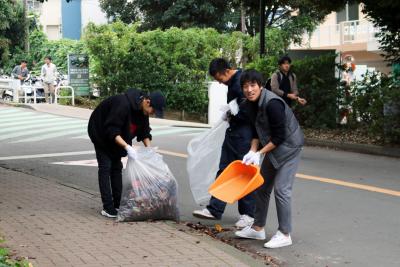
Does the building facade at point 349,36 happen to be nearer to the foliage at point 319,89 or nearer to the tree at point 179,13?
the tree at point 179,13

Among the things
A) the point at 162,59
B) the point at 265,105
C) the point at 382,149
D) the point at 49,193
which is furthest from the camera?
the point at 162,59

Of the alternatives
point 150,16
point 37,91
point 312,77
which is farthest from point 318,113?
point 150,16

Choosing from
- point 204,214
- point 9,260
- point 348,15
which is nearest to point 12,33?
point 348,15

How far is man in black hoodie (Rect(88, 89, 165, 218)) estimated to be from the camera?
7148 millimetres

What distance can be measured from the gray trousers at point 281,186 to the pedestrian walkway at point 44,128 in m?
9.97

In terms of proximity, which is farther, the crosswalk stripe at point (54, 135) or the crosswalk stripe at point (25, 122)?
the crosswalk stripe at point (25, 122)

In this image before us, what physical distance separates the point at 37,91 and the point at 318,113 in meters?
13.7

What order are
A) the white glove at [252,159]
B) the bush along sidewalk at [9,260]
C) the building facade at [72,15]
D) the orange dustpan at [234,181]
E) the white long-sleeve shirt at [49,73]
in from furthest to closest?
the building facade at [72,15], the white long-sleeve shirt at [49,73], the orange dustpan at [234,181], the white glove at [252,159], the bush along sidewalk at [9,260]

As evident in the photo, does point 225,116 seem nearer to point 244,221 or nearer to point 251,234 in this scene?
point 244,221

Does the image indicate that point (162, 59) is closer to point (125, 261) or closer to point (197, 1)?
point (197, 1)

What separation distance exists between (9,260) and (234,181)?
222 centimetres

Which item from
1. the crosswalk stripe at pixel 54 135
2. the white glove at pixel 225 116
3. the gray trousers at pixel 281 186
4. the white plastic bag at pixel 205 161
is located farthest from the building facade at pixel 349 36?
the gray trousers at pixel 281 186

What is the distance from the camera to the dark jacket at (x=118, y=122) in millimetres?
7168

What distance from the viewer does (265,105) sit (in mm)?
6262
